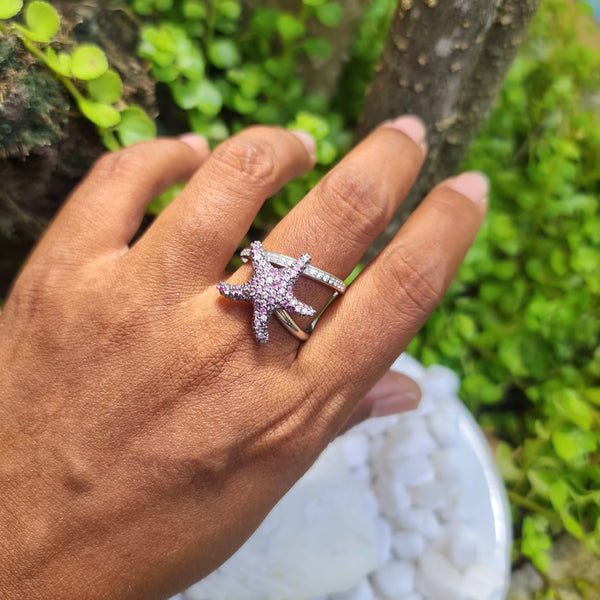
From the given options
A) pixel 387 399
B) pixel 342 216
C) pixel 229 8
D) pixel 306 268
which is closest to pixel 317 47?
pixel 229 8

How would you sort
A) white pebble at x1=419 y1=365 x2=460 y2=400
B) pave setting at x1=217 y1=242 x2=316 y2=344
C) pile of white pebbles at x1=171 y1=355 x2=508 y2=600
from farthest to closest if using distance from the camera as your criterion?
white pebble at x1=419 y1=365 x2=460 y2=400 < pile of white pebbles at x1=171 y1=355 x2=508 y2=600 < pave setting at x1=217 y1=242 x2=316 y2=344

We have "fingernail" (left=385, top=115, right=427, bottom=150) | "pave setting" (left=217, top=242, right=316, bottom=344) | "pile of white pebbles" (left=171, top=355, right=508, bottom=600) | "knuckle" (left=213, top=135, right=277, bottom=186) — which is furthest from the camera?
"pile of white pebbles" (left=171, top=355, right=508, bottom=600)

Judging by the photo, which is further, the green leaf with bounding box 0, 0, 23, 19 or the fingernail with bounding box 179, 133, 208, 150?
the fingernail with bounding box 179, 133, 208, 150

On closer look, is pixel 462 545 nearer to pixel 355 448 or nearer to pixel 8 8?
pixel 355 448

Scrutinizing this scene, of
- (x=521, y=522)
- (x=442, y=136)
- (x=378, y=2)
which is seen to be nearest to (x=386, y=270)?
(x=442, y=136)

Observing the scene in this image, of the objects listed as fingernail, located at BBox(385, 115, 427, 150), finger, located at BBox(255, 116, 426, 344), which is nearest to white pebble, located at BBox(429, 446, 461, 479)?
finger, located at BBox(255, 116, 426, 344)

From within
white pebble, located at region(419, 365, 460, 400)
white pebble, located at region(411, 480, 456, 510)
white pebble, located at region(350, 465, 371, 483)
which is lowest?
white pebble, located at region(350, 465, 371, 483)

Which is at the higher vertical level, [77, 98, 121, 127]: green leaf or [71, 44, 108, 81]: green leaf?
[71, 44, 108, 81]: green leaf

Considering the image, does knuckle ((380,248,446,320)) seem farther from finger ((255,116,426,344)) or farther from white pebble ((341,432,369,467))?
white pebble ((341,432,369,467))
